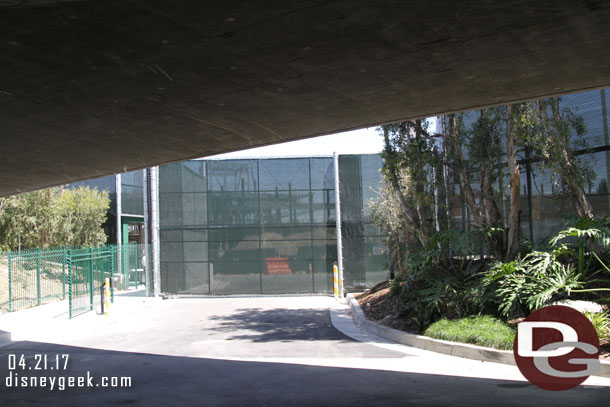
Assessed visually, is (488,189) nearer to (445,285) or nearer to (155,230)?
(445,285)

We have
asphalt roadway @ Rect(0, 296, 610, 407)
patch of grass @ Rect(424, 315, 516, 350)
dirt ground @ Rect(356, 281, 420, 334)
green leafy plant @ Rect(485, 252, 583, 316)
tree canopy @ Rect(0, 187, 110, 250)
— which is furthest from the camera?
tree canopy @ Rect(0, 187, 110, 250)

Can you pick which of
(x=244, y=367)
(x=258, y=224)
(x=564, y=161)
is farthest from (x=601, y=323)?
(x=258, y=224)

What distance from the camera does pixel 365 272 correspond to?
20.5 m

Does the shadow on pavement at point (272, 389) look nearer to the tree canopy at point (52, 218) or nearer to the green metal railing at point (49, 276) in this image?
the green metal railing at point (49, 276)

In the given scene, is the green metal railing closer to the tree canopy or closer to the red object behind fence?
the tree canopy

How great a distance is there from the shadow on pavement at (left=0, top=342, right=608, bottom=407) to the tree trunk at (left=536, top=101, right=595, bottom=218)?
5.56m

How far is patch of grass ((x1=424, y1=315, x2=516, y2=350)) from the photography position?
27.6ft

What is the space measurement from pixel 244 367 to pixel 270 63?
5.73 m

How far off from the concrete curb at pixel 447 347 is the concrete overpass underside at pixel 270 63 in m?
4.28

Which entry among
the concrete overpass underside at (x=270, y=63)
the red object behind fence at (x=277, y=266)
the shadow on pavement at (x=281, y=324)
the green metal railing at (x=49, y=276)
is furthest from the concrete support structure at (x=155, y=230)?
the concrete overpass underside at (x=270, y=63)

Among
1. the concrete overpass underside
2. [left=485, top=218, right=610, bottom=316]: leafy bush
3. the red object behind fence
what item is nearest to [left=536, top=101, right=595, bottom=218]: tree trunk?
[left=485, top=218, right=610, bottom=316]: leafy bush

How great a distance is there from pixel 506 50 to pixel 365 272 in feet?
54.3

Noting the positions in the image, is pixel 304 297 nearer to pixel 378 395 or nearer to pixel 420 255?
pixel 420 255

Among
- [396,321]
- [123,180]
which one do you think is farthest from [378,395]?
[123,180]
